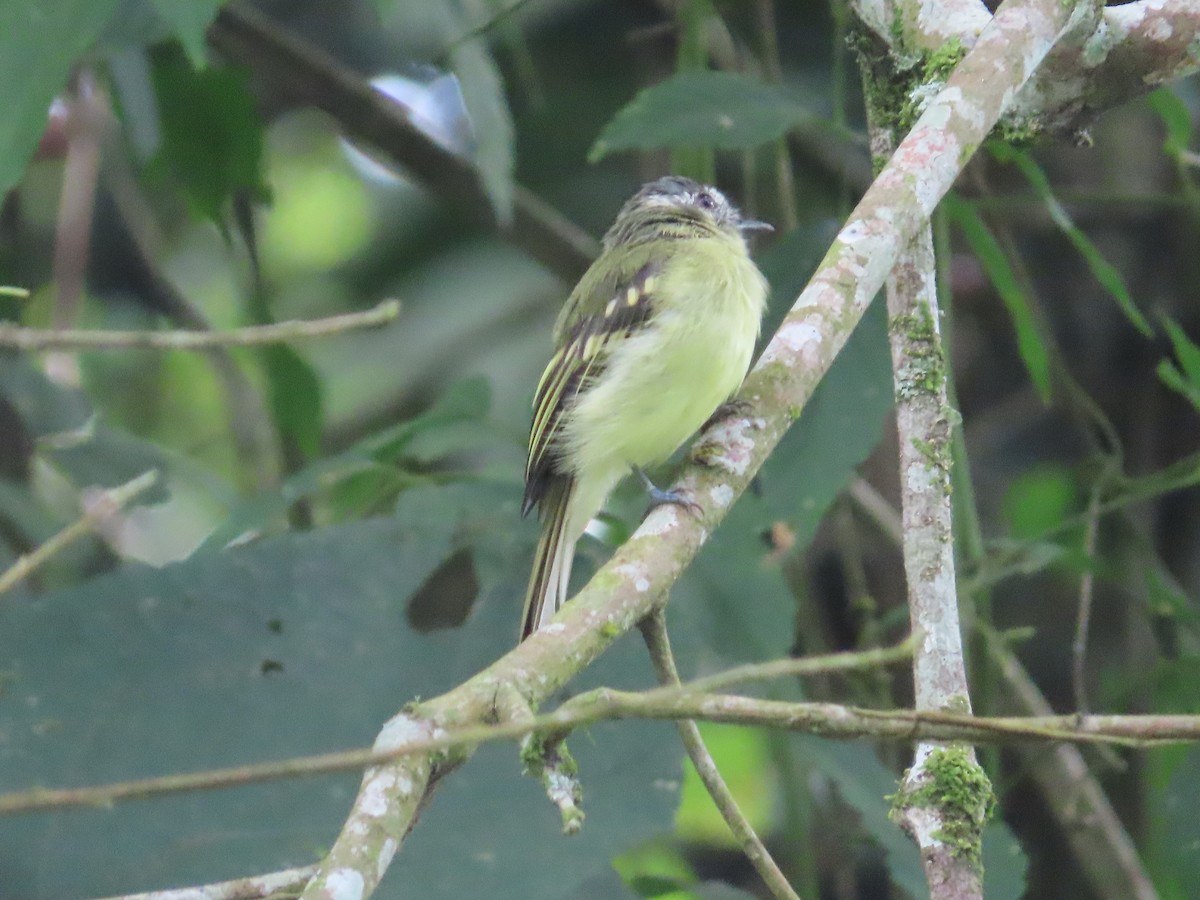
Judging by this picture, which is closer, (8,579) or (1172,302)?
(8,579)

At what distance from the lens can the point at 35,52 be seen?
2.81 m

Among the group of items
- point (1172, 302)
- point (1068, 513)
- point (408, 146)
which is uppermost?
point (408, 146)

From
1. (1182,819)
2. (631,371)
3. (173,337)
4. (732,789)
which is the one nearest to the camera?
(173,337)

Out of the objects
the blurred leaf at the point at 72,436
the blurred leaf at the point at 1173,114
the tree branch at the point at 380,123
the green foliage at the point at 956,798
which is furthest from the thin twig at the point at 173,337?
the tree branch at the point at 380,123

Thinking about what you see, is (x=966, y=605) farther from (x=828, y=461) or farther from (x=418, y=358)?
(x=418, y=358)

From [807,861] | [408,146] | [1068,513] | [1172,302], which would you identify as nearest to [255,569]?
[807,861]

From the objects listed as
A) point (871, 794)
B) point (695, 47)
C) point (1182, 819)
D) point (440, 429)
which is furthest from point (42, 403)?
point (1182, 819)

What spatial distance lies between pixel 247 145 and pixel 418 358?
2.02 meters

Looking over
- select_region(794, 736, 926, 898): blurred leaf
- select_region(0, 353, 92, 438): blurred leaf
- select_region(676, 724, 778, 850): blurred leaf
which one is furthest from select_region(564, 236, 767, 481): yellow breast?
select_region(676, 724, 778, 850): blurred leaf

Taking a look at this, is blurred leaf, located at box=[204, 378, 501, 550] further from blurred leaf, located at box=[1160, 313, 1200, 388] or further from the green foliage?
the green foliage

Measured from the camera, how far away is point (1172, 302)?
209 inches

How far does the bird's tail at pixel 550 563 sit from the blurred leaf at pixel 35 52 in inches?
52.8

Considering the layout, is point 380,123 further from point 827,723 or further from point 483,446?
point 827,723

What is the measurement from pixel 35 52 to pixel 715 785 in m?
1.87
